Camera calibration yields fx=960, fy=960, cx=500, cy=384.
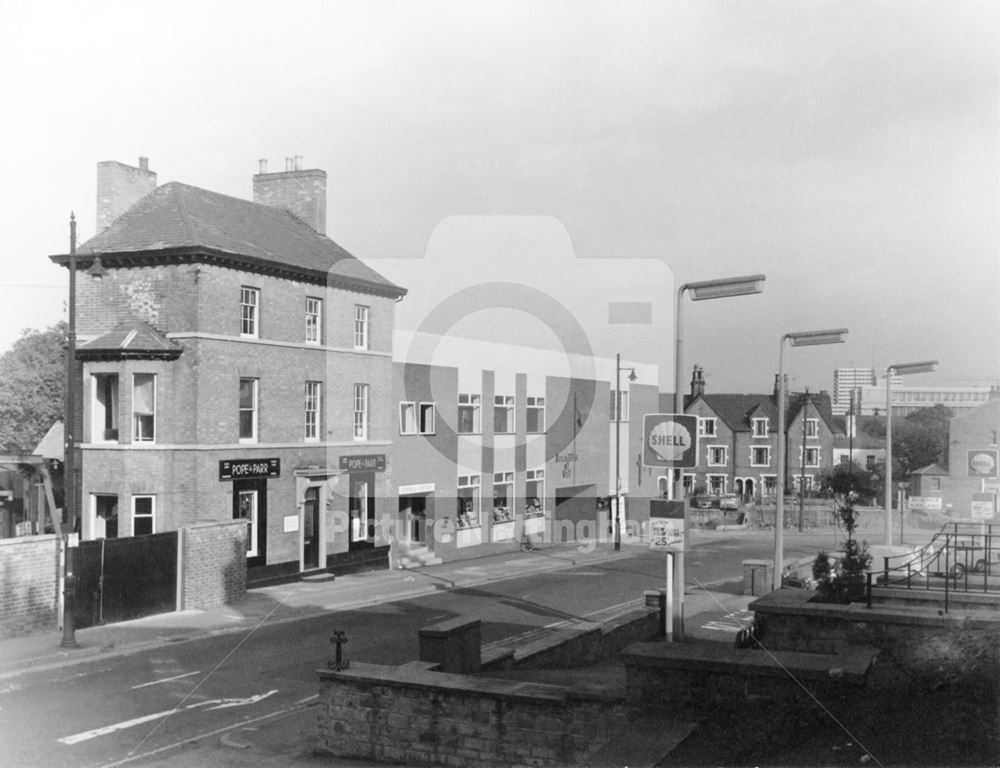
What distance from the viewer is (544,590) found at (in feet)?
96.4

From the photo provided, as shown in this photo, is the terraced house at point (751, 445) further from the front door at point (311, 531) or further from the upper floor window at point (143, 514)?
the upper floor window at point (143, 514)

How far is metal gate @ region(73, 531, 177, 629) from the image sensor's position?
21.6 meters

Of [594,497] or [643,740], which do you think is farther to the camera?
[594,497]

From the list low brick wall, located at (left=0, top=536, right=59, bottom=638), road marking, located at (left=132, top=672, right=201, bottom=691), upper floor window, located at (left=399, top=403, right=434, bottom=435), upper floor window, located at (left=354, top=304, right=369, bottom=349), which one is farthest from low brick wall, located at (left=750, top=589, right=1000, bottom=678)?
upper floor window, located at (left=399, top=403, right=434, bottom=435)

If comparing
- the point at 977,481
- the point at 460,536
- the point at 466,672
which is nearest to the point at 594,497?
the point at 460,536

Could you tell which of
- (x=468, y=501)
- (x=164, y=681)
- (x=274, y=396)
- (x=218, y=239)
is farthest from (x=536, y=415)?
(x=164, y=681)

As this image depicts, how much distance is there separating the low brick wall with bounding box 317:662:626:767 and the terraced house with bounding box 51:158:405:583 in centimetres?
1804

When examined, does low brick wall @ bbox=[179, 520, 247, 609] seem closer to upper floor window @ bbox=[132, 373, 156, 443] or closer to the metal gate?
the metal gate

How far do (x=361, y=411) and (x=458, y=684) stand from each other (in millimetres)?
24626

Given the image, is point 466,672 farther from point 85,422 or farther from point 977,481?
point 977,481

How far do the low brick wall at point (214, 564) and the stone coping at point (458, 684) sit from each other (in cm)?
1502

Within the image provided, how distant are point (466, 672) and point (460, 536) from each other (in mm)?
27895

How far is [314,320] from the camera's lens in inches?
1251

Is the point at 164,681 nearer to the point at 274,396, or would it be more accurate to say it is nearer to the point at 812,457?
the point at 274,396
